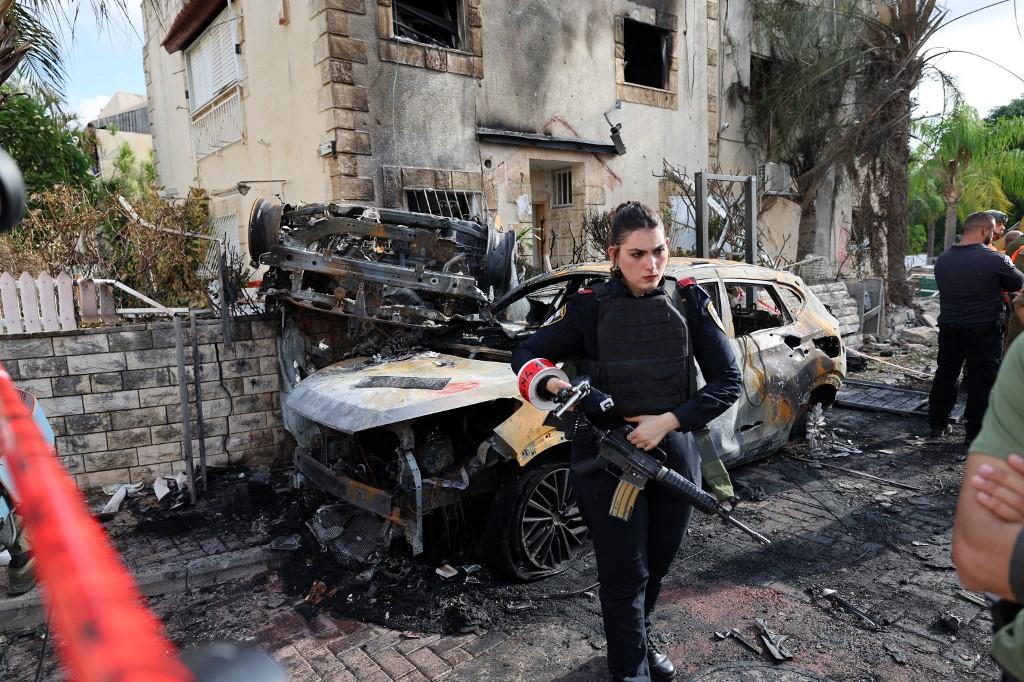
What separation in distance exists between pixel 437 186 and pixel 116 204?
3684mm

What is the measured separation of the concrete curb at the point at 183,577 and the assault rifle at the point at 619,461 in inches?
93.4

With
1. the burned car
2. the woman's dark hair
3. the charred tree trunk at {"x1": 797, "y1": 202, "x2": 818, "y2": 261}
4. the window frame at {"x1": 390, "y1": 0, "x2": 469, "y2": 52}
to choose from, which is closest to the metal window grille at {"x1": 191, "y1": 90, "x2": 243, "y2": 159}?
the window frame at {"x1": 390, "y1": 0, "x2": 469, "y2": 52}

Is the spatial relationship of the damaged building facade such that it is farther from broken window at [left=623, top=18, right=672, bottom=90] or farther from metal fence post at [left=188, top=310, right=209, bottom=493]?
metal fence post at [left=188, top=310, right=209, bottom=493]

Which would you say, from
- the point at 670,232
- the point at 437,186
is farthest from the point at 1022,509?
the point at 670,232

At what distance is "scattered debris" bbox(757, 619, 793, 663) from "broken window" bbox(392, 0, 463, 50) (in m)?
7.79

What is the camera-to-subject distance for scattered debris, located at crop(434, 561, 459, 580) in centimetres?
345

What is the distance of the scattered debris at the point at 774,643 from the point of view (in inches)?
108

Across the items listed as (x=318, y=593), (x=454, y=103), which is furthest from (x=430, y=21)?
(x=318, y=593)

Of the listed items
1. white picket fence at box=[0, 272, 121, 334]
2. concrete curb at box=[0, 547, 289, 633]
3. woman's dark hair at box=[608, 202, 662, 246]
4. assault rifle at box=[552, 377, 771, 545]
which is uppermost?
woman's dark hair at box=[608, 202, 662, 246]

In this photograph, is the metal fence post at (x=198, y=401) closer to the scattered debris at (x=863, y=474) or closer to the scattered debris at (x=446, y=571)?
the scattered debris at (x=446, y=571)

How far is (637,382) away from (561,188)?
341 inches

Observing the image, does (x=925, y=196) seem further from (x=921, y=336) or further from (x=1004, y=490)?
(x=1004, y=490)

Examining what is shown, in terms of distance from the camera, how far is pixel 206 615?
3.31m

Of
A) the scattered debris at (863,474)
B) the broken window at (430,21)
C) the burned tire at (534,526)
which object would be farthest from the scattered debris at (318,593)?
the broken window at (430,21)
